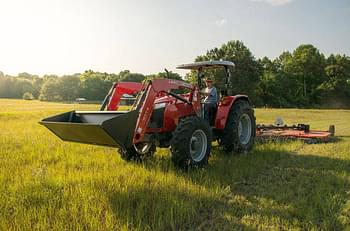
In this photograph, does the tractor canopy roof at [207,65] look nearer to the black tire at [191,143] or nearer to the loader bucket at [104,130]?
the black tire at [191,143]

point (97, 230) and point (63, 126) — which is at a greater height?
point (63, 126)

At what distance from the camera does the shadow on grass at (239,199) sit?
423 centimetres

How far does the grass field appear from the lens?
4.16 m

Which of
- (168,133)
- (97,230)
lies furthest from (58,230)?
(168,133)

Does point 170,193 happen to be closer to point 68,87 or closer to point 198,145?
point 198,145

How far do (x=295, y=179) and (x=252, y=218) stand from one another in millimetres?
2322

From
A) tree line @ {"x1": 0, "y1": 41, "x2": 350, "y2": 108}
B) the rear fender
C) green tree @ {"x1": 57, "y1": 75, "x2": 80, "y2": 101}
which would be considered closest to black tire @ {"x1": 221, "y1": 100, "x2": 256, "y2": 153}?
the rear fender

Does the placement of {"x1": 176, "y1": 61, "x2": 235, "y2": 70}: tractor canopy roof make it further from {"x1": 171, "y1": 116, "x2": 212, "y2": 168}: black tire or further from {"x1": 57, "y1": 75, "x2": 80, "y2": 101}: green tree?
{"x1": 57, "y1": 75, "x2": 80, "y2": 101}: green tree

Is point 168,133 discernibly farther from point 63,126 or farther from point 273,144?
point 273,144

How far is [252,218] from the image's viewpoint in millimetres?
4395

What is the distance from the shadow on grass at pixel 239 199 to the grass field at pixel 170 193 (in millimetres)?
13

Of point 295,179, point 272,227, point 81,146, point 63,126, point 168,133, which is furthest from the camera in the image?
point 81,146

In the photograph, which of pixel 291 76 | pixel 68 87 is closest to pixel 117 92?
pixel 291 76

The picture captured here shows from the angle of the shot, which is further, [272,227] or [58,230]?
[272,227]
